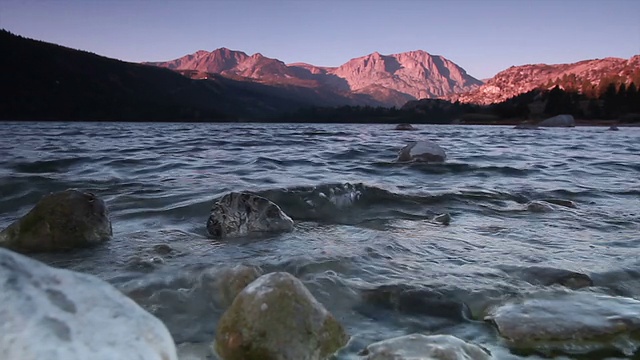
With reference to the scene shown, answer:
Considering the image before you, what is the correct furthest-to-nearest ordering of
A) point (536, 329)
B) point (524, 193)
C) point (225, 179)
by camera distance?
point (225, 179)
point (524, 193)
point (536, 329)

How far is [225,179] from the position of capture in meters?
10.4

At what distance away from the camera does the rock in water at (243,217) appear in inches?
211

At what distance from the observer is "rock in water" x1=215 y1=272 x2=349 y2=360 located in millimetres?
2416

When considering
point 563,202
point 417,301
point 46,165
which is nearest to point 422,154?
point 563,202

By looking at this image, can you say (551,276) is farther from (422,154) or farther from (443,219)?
(422,154)

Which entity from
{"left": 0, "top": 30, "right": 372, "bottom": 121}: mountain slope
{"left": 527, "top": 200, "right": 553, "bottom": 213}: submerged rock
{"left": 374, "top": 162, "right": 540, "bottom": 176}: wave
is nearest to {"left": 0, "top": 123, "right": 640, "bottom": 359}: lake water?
{"left": 527, "top": 200, "right": 553, "bottom": 213}: submerged rock

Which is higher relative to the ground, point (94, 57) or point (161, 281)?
point (94, 57)

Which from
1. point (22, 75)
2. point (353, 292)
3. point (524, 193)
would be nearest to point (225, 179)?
point (524, 193)

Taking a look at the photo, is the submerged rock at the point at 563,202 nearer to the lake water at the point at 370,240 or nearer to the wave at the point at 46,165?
the lake water at the point at 370,240

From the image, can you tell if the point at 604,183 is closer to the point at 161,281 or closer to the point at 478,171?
the point at 478,171

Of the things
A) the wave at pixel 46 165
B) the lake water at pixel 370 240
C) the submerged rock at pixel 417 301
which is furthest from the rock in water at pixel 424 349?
the wave at pixel 46 165

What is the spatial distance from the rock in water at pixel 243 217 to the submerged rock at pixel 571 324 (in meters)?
2.95

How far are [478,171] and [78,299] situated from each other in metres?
12.0

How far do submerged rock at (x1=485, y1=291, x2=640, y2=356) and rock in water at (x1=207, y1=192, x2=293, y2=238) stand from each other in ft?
9.69
